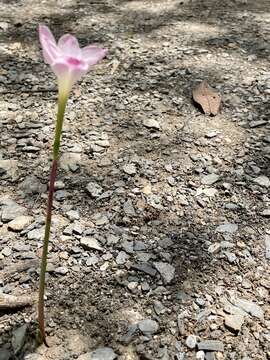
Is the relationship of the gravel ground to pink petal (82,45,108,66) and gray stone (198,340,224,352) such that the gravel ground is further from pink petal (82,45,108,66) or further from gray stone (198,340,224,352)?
pink petal (82,45,108,66)

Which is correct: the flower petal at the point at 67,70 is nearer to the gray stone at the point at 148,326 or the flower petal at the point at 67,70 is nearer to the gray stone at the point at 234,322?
the gray stone at the point at 148,326

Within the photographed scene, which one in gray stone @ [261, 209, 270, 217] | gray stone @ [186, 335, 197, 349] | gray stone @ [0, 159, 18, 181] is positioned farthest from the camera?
gray stone @ [0, 159, 18, 181]

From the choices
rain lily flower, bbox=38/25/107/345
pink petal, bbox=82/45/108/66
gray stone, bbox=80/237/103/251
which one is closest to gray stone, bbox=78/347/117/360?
gray stone, bbox=80/237/103/251

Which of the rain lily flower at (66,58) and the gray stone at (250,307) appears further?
the gray stone at (250,307)

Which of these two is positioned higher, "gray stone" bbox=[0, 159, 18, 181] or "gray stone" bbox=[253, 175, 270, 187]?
"gray stone" bbox=[0, 159, 18, 181]

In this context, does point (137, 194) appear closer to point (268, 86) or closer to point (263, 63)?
point (268, 86)

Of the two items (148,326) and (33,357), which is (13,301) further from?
(148,326)

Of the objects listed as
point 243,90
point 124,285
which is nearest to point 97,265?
point 124,285

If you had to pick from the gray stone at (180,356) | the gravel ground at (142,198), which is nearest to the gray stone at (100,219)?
the gravel ground at (142,198)
